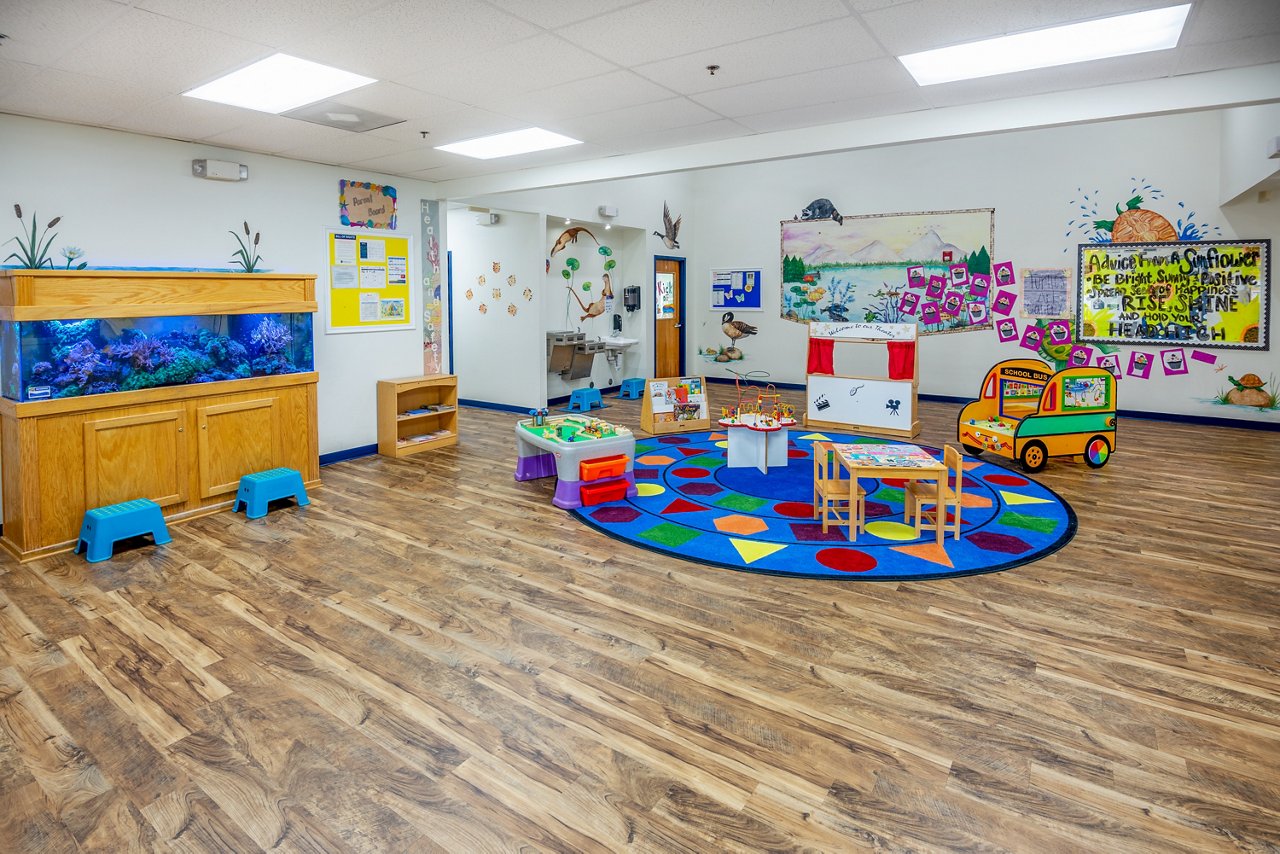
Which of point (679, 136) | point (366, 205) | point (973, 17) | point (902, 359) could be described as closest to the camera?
point (973, 17)

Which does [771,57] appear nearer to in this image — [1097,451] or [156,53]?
[156,53]

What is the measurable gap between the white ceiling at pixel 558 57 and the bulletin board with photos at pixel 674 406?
300 cm

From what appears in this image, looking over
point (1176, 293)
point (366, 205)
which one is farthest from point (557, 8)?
point (1176, 293)

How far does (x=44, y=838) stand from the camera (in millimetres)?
1993

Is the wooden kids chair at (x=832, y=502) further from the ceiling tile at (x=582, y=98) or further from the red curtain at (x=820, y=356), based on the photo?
the red curtain at (x=820, y=356)

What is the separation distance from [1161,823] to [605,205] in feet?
28.1

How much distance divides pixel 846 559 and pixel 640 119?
3.09 metres

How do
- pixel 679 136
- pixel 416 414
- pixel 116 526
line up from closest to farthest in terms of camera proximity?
pixel 116 526
pixel 679 136
pixel 416 414

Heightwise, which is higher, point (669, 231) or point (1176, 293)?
point (669, 231)

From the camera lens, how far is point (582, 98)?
4191mm

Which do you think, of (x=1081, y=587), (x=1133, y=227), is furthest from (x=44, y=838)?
(x=1133, y=227)

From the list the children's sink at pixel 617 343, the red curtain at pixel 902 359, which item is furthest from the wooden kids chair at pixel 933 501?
the children's sink at pixel 617 343

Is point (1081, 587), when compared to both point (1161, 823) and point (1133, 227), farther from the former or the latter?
point (1133, 227)

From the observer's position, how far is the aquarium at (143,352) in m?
4.05
